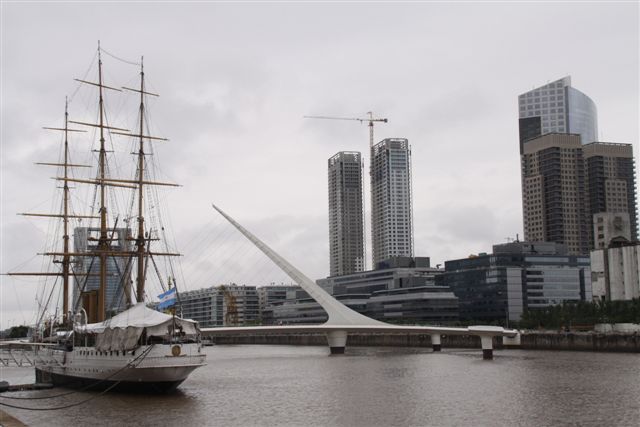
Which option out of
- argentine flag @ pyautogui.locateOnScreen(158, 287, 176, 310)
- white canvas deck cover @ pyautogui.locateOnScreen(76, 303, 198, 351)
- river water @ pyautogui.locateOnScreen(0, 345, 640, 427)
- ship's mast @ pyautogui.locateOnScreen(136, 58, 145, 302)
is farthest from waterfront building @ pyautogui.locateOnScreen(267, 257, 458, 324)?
white canvas deck cover @ pyautogui.locateOnScreen(76, 303, 198, 351)

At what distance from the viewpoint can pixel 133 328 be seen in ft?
160

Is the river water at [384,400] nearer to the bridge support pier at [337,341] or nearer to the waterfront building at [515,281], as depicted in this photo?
the bridge support pier at [337,341]

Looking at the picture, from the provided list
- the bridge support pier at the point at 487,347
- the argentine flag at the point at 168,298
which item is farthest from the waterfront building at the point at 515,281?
the argentine flag at the point at 168,298

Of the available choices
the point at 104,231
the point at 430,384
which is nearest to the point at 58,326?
the point at 104,231

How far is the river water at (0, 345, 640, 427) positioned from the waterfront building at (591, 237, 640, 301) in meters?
70.3

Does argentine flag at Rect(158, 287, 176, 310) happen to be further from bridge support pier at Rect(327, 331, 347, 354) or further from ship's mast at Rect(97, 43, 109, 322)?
bridge support pier at Rect(327, 331, 347, 354)

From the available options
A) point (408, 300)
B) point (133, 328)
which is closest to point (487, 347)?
point (133, 328)

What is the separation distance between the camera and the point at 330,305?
108m

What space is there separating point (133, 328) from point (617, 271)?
108722 mm

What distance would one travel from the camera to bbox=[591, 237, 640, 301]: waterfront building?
437ft

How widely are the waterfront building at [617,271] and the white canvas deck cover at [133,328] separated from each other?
102m

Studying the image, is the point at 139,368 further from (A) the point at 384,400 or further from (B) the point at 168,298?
(A) the point at 384,400

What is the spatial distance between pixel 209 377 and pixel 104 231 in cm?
1658

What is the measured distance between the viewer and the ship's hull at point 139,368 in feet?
158
